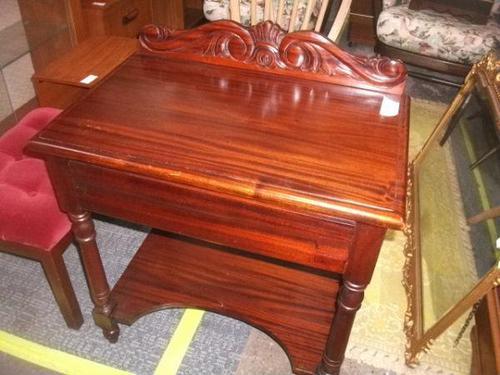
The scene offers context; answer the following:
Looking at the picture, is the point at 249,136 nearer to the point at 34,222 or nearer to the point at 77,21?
the point at 34,222

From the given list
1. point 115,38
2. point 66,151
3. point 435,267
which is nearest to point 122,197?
point 66,151

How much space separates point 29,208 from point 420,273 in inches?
50.5

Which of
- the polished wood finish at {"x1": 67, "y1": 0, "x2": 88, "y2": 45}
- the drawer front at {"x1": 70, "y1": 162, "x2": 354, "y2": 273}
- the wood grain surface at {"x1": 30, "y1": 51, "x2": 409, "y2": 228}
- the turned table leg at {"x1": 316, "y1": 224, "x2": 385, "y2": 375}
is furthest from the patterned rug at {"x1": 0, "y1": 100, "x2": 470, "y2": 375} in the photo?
the polished wood finish at {"x1": 67, "y1": 0, "x2": 88, "y2": 45}

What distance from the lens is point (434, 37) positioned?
2.44 m

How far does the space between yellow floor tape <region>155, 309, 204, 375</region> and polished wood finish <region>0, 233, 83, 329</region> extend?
0.34 metres

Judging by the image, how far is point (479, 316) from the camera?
1.33 metres

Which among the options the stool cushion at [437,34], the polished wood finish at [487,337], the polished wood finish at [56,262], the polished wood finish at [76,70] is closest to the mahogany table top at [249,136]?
the polished wood finish at [56,262]

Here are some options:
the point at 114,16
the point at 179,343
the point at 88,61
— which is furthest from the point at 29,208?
the point at 114,16

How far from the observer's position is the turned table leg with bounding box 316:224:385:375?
81cm

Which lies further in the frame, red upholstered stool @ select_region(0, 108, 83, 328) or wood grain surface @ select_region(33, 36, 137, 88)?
wood grain surface @ select_region(33, 36, 137, 88)

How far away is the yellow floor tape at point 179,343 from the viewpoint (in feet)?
4.39

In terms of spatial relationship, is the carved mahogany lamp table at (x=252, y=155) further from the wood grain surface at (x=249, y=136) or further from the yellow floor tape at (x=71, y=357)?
the yellow floor tape at (x=71, y=357)

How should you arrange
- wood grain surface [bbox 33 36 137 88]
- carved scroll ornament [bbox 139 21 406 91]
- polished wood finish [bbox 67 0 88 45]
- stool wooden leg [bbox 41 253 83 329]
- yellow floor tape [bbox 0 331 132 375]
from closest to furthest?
carved scroll ornament [bbox 139 21 406 91] < stool wooden leg [bbox 41 253 83 329] < yellow floor tape [bbox 0 331 132 375] < wood grain surface [bbox 33 36 137 88] < polished wood finish [bbox 67 0 88 45]

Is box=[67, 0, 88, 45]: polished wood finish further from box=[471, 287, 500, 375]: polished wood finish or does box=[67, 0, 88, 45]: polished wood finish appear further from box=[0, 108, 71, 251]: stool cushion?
box=[471, 287, 500, 375]: polished wood finish
